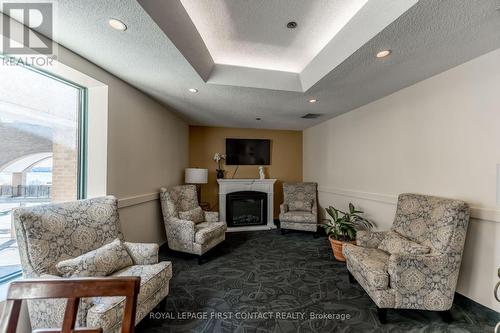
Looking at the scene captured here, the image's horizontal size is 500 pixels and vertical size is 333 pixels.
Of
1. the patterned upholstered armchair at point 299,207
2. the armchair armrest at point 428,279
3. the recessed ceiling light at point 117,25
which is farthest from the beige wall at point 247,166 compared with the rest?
the armchair armrest at point 428,279

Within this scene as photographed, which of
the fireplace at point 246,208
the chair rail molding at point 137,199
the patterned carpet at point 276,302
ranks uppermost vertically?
the chair rail molding at point 137,199

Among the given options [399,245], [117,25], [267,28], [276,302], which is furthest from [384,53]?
[276,302]

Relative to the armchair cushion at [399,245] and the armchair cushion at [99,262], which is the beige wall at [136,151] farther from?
the armchair cushion at [399,245]

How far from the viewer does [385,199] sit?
282cm

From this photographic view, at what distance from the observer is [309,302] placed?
2.03 metres

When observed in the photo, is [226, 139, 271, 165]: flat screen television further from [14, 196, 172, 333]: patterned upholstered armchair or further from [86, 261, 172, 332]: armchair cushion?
[86, 261, 172, 332]: armchair cushion

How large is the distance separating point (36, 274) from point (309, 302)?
2278mm

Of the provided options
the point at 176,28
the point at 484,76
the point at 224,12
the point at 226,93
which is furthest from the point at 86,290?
the point at 484,76

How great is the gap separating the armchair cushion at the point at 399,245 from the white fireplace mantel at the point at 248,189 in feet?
8.80

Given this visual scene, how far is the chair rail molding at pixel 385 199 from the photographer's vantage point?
175cm

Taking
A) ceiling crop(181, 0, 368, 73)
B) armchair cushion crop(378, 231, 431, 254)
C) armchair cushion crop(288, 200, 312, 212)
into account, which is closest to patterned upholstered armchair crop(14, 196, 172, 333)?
ceiling crop(181, 0, 368, 73)

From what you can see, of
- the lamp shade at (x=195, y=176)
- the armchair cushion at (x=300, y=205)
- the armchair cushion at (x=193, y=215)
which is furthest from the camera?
the armchair cushion at (x=300, y=205)

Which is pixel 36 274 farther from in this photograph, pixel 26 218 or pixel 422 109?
pixel 422 109

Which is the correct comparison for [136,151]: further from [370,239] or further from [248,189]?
[370,239]
